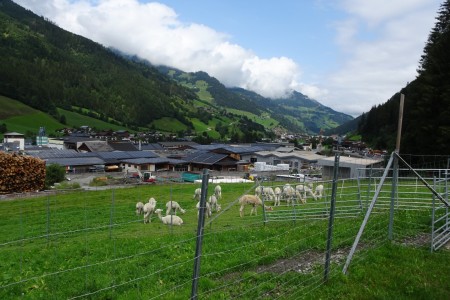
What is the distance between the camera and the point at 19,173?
38438mm

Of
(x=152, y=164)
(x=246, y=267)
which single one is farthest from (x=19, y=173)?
(x=152, y=164)

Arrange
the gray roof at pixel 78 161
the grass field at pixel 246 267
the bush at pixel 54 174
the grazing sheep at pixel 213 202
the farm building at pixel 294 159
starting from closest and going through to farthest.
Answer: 1. the grass field at pixel 246 267
2. the grazing sheep at pixel 213 202
3. the bush at pixel 54 174
4. the farm building at pixel 294 159
5. the gray roof at pixel 78 161

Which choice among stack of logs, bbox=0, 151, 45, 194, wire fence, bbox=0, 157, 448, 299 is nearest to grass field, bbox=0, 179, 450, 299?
wire fence, bbox=0, 157, 448, 299

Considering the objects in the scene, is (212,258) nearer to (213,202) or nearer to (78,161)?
(213,202)

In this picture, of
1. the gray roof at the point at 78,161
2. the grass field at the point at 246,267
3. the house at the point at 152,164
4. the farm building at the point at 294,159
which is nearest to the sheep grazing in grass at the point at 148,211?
the grass field at the point at 246,267

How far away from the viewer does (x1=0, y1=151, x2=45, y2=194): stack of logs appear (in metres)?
37.6

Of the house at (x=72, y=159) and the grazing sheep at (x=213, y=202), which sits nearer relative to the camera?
the grazing sheep at (x=213, y=202)

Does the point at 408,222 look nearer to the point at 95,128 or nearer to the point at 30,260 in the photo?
the point at 30,260

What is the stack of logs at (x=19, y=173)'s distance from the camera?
123 ft

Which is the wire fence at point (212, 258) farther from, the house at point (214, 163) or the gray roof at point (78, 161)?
the gray roof at point (78, 161)

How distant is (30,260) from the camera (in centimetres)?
1041

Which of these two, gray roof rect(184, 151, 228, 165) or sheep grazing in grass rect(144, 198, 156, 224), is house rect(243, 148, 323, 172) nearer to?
gray roof rect(184, 151, 228, 165)

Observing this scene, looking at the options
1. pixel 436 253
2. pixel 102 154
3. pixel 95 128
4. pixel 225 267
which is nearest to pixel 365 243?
pixel 436 253

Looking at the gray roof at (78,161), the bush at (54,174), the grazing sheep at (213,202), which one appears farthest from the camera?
the gray roof at (78,161)
